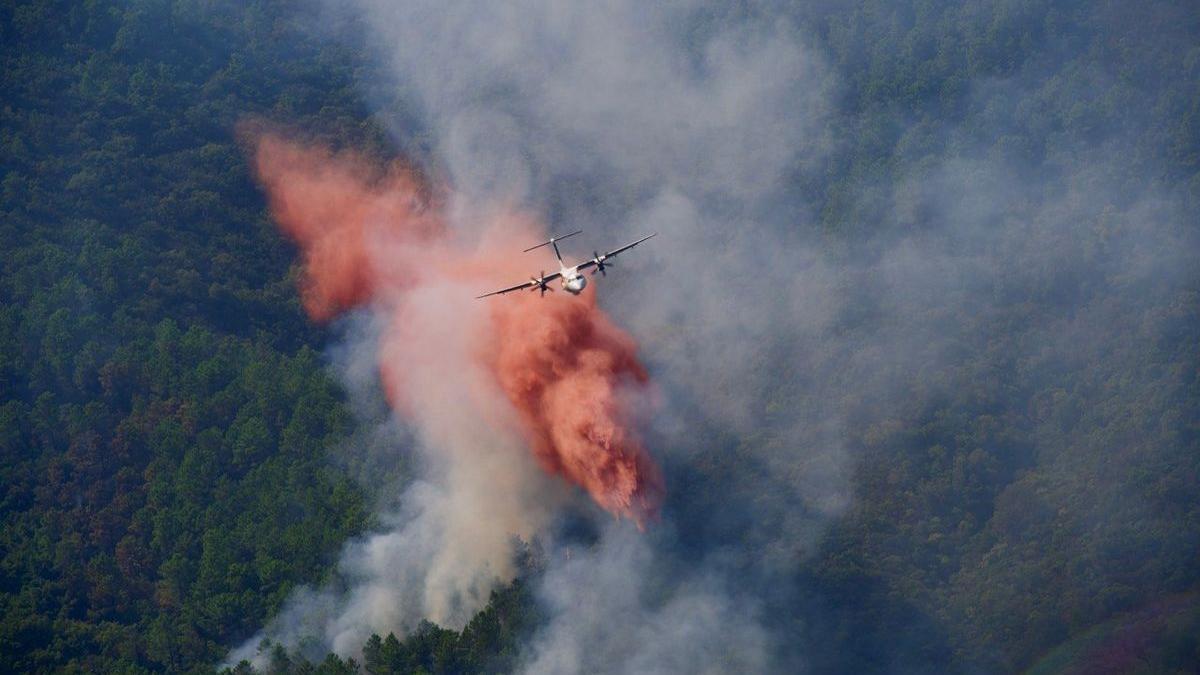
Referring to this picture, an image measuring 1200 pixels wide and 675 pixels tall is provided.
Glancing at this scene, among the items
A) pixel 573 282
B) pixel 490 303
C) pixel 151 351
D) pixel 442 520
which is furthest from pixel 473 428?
pixel 151 351

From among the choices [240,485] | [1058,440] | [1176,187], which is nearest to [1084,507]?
[1058,440]

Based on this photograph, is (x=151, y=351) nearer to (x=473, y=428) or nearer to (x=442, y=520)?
(x=473, y=428)

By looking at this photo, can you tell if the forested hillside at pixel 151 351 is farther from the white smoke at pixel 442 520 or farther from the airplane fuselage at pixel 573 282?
the airplane fuselage at pixel 573 282

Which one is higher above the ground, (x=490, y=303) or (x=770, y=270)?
(x=770, y=270)

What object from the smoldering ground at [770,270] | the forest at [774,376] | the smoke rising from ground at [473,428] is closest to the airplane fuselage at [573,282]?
the smoke rising from ground at [473,428]

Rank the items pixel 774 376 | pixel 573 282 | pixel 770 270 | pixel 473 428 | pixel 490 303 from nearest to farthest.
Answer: pixel 573 282, pixel 490 303, pixel 473 428, pixel 774 376, pixel 770 270

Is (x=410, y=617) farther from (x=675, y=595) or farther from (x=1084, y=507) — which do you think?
(x=1084, y=507)

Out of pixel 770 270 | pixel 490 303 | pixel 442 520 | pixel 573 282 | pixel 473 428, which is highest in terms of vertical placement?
pixel 770 270

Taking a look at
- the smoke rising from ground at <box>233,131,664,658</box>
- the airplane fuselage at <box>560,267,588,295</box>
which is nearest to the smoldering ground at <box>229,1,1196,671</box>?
the smoke rising from ground at <box>233,131,664,658</box>
